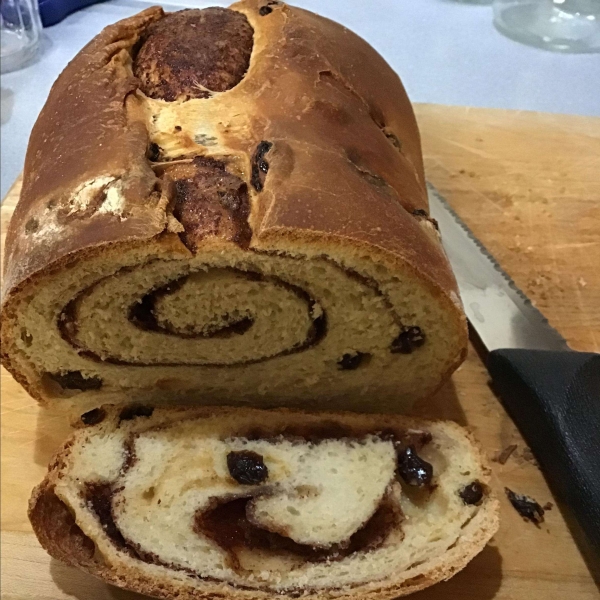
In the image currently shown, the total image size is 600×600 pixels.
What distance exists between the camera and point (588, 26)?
125 inches

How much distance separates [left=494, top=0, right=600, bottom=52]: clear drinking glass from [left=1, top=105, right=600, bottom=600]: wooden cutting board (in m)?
0.65

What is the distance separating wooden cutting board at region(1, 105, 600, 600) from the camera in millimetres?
1682

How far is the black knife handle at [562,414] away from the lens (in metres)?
1.68

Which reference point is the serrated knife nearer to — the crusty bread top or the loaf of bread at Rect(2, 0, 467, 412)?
the loaf of bread at Rect(2, 0, 467, 412)

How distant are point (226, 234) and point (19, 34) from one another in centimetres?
278

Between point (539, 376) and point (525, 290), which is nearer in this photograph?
point (539, 376)

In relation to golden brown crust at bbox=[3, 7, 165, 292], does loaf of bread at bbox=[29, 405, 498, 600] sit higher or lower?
lower

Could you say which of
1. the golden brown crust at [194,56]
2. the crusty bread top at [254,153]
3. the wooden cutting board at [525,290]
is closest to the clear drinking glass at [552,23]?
the wooden cutting board at [525,290]

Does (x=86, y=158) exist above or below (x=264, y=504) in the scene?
above

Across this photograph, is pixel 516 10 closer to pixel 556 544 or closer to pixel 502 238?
pixel 502 238

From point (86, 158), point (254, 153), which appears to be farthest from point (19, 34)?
point (254, 153)

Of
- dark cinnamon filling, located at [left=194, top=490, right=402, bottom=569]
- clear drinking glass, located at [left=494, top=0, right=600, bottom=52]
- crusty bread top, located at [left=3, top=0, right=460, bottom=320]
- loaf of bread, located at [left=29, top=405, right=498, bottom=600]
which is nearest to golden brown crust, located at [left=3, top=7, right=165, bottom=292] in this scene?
crusty bread top, located at [left=3, top=0, right=460, bottom=320]

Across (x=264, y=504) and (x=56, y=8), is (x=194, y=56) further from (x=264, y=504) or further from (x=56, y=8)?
(x=56, y=8)

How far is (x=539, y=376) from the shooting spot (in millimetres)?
1855
